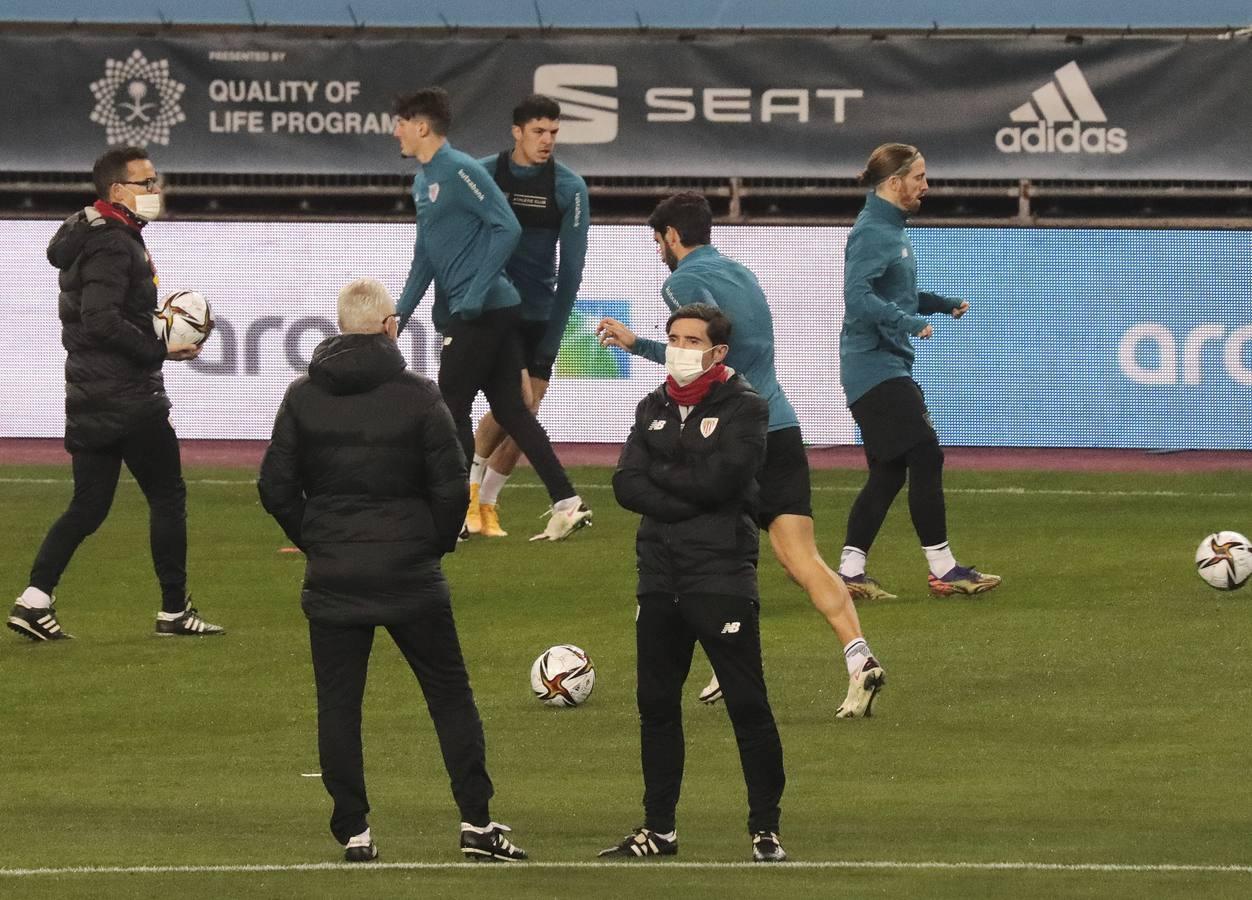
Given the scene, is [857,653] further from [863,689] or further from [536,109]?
[536,109]

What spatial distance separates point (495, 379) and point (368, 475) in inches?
272

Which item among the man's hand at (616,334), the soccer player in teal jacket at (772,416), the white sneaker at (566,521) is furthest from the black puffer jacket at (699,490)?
the white sneaker at (566,521)

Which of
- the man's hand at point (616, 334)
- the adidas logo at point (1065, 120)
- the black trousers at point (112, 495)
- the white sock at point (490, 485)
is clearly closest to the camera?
the man's hand at point (616, 334)

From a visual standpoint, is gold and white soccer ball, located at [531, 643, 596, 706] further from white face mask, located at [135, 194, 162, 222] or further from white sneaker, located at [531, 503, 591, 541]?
white sneaker, located at [531, 503, 591, 541]

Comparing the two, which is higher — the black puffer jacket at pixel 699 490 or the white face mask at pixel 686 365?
the white face mask at pixel 686 365

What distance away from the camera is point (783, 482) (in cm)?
970

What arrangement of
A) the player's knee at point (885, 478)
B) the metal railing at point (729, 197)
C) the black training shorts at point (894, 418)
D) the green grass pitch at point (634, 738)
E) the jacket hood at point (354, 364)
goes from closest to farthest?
the green grass pitch at point (634, 738) < the jacket hood at point (354, 364) < the black training shorts at point (894, 418) < the player's knee at point (885, 478) < the metal railing at point (729, 197)

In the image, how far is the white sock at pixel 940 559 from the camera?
12.6 meters

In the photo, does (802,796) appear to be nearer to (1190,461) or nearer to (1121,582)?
(1121,582)

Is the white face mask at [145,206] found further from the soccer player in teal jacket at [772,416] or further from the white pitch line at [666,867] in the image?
the white pitch line at [666,867]

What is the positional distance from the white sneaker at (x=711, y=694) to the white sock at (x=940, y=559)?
2571 millimetres

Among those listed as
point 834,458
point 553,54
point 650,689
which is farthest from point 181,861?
point 553,54

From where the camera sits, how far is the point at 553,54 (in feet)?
70.2

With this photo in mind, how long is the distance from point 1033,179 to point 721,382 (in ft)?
47.0
